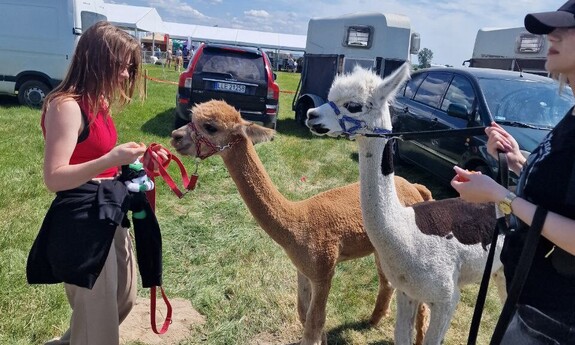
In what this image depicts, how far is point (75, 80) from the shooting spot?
6.35ft

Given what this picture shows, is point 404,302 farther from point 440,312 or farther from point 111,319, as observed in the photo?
point 111,319

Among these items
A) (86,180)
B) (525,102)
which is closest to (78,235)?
(86,180)

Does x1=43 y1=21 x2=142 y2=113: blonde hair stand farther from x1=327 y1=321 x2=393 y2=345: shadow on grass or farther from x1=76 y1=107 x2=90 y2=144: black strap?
x1=327 y1=321 x2=393 y2=345: shadow on grass

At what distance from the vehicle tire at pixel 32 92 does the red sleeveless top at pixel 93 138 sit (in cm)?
985

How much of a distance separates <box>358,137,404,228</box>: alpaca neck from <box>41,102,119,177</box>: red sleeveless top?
4.01 ft

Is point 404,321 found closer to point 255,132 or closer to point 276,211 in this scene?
point 276,211

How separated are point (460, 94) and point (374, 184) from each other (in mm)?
4227

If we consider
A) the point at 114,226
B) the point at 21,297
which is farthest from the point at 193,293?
the point at 114,226

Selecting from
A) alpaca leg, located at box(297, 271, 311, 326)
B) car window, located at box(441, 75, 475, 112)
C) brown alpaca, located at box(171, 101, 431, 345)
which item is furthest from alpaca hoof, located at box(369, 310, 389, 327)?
car window, located at box(441, 75, 475, 112)

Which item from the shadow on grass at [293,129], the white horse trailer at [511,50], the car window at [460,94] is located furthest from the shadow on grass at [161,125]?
the white horse trailer at [511,50]

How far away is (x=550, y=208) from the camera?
4.07 ft

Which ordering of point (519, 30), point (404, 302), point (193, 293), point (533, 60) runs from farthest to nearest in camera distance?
point (519, 30), point (533, 60), point (193, 293), point (404, 302)

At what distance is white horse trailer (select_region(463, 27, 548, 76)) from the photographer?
10086 mm

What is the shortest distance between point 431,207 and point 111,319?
1753 millimetres
